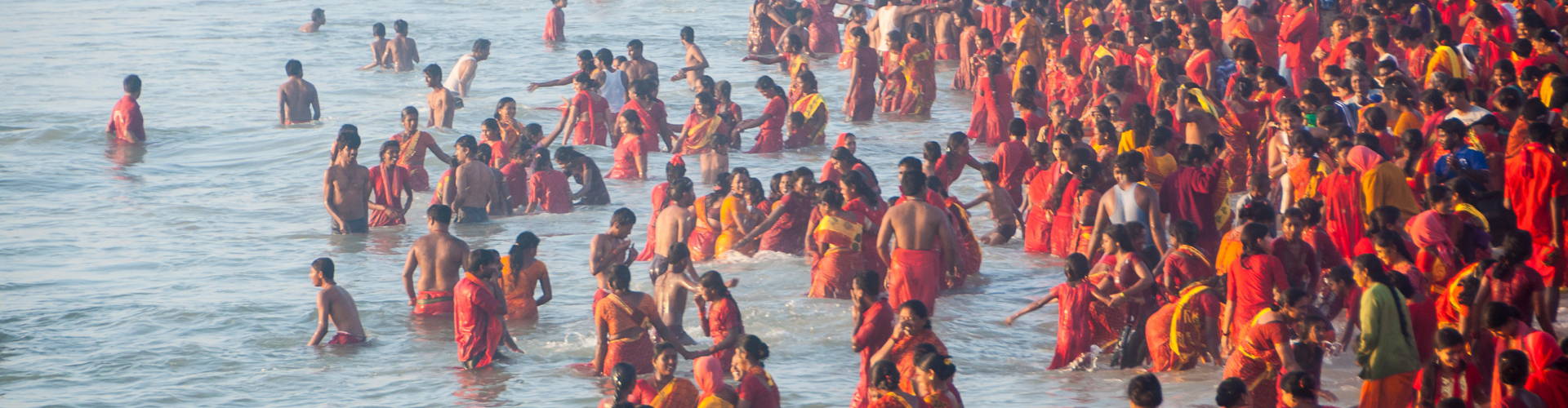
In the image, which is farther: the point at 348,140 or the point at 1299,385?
the point at 348,140

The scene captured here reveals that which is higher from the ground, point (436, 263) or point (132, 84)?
point (132, 84)

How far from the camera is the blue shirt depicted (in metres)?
9.70

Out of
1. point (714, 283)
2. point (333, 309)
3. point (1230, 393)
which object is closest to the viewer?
point (1230, 393)

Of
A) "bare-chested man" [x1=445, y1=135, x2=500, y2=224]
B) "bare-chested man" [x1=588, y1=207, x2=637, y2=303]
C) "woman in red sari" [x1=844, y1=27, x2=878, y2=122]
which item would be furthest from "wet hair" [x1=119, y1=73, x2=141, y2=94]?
"bare-chested man" [x1=588, y1=207, x2=637, y2=303]

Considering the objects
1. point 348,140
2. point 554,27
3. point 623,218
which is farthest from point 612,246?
point 554,27

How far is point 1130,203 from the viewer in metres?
10.1

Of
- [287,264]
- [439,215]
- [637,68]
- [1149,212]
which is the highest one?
[637,68]

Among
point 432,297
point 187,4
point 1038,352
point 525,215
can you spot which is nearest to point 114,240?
point 525,215

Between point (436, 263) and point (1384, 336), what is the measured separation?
566 centimetres

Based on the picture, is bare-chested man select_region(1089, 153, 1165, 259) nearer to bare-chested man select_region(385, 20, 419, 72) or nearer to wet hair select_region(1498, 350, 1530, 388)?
wet hair select_region(1498, 350, 1530, 388)

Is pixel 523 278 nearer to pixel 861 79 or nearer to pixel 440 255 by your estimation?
pixel 440 255

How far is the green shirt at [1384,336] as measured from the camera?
7359 mm

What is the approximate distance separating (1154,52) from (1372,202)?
16.4 feet

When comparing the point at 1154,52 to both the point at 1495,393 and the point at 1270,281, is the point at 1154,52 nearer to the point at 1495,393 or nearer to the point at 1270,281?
the point at 1270,281
